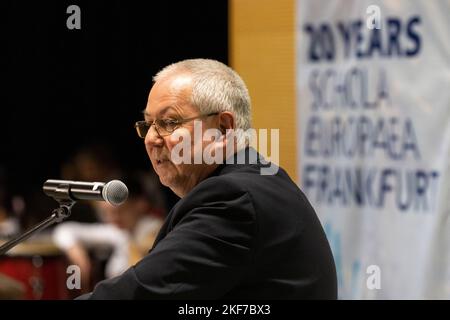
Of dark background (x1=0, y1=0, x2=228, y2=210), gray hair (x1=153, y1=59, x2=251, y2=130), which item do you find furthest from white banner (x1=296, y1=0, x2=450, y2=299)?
dark background (x1=0, y1=0, x2=228, y2=210)

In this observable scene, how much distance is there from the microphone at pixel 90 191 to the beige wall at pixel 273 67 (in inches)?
71.5

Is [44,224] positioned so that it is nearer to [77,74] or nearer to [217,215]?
[217,215]

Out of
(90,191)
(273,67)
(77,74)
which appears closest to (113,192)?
(90,191)

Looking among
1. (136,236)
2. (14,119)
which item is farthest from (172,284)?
(14,119)

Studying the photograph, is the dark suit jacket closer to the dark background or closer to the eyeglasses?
the eyeglasses

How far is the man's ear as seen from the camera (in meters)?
2.20

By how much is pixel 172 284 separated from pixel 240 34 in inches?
88.3

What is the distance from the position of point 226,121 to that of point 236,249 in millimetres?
392

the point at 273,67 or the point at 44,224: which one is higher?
the point at 273,67

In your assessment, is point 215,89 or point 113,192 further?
point 215,89

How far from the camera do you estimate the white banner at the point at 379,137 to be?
3432 mm

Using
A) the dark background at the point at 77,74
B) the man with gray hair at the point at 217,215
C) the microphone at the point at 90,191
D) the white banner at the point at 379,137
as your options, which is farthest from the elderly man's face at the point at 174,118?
the dark background at the point at 77,74

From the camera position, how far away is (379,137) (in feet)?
11.7
